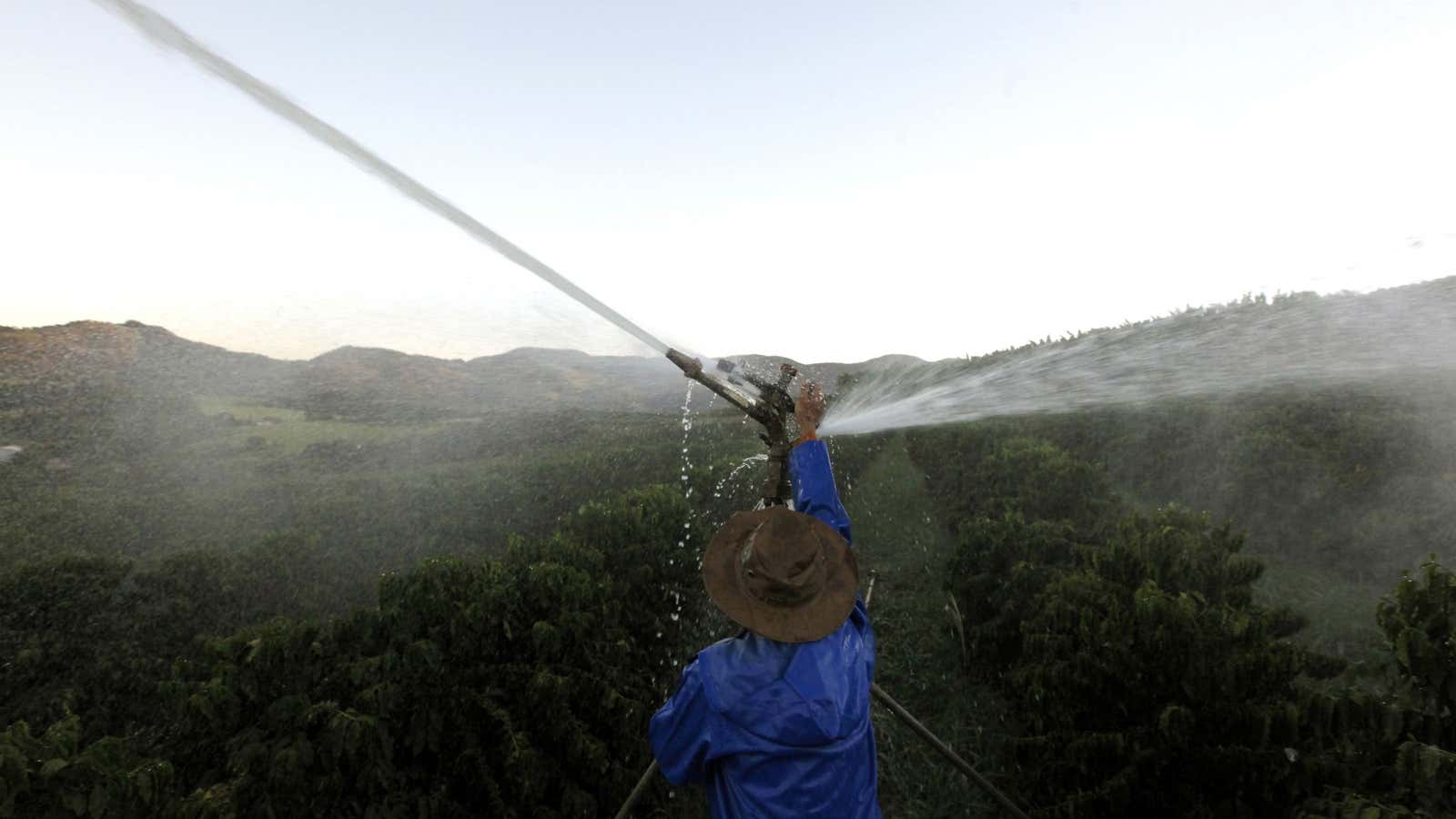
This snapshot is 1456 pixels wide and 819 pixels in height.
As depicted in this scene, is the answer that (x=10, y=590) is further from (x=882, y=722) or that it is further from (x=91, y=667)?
(x=882, y=722)

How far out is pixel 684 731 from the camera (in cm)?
232

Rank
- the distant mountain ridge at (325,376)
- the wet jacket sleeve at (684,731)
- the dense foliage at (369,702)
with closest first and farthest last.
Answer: the wet jacket sleeve at (684,731), the dense foliage at (369,702), the distant mountain ridge at (325,376)

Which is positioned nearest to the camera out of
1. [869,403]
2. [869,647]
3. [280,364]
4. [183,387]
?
[869,647]

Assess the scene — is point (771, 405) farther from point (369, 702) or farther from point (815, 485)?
point (369, 702)

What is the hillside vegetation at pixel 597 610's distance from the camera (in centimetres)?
278

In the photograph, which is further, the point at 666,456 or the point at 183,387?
the point at 666,456

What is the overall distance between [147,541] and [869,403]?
939cm

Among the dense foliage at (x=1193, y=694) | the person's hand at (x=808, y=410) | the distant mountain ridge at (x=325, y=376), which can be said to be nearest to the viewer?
the dense foliage at (x=1193, y=694)

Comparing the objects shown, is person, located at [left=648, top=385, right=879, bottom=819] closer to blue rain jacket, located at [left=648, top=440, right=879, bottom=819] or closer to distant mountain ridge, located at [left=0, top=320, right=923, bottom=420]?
blue rain jacket, located at [left=648, top=440, right=879, bottom=819]

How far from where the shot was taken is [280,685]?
9.73ft

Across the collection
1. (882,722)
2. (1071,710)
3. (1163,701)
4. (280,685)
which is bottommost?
(882,722)

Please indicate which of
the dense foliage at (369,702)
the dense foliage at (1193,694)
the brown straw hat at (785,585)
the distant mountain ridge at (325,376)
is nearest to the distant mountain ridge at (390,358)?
the distant mountain ridge at (325,376)

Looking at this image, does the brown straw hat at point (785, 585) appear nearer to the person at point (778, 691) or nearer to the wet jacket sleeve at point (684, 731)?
the person at point (778, 691)

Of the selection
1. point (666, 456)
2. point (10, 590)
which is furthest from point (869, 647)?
point (666, 456)
